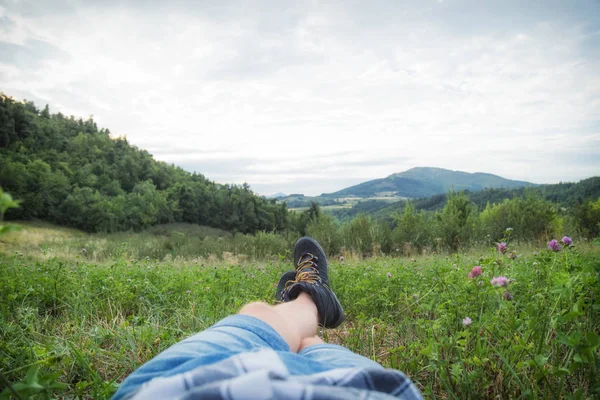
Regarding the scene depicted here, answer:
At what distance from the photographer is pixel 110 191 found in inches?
1660

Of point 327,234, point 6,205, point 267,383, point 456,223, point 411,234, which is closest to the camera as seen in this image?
point 6,205

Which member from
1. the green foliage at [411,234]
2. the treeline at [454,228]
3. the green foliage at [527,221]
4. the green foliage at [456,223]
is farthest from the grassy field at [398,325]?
the green foliage at [527,221]

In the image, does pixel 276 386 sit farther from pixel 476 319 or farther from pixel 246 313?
pixel 476 319

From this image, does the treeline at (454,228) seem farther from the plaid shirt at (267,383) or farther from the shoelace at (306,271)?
the plaid shirt at (267,383)

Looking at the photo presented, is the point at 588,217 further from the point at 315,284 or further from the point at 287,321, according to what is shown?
the point at 287,321

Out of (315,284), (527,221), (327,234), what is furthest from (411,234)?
(315,284)

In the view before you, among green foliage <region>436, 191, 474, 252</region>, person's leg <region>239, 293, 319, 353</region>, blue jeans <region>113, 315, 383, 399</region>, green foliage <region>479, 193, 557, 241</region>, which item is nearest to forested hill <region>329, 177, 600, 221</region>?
green foliage <region>479, 193, 557, 241</region>

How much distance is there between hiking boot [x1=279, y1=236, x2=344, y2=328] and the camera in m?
1.86

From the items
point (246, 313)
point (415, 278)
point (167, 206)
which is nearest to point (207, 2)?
point (415, 278)

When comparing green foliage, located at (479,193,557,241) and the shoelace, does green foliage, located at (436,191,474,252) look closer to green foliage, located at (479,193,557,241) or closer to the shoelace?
green foliage, located at (479,193,557,241)

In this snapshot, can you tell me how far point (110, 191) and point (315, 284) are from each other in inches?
1891

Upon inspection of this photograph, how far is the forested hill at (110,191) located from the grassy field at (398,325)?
105 ft

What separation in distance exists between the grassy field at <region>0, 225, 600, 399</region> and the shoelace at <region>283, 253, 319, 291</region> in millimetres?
341

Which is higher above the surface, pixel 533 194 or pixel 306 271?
pixel 533 194
